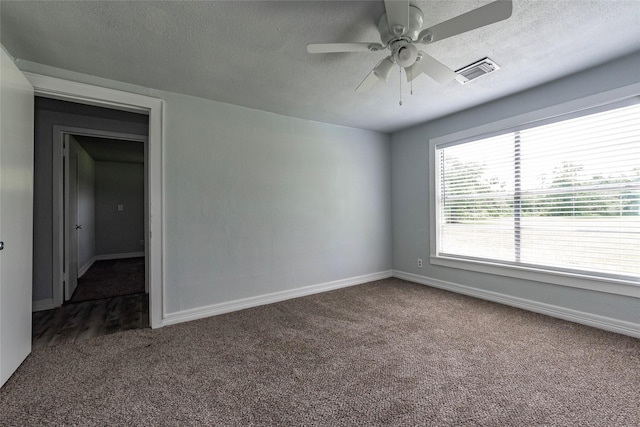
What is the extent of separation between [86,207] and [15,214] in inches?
171

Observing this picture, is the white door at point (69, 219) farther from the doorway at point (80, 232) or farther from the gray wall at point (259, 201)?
the gray wall at point (259, 201)

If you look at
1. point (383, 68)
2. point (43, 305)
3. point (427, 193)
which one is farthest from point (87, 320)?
point (427, 193)

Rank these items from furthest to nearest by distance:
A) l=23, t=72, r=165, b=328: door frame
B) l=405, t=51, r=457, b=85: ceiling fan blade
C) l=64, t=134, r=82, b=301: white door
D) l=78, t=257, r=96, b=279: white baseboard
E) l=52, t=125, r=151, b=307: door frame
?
1. l=78, t=257, r=96, b=279: white baseboard
2. l=64, t=134, r=82, b=301: white door
3. l=52, t=125, r=151, b=307: door frame
4. l=23, t=72, r=165, b=328: door frame
5. l=405, t=51, r=457, b=85: ceiling fan blade

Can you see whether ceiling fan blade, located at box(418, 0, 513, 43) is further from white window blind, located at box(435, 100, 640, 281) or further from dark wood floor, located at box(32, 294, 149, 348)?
dark wood floor, located at box(32, 294, 149, 348)

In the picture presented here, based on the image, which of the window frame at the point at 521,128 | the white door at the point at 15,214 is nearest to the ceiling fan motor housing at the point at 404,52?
the window frame at the point at 521,128

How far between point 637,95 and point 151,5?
375cm

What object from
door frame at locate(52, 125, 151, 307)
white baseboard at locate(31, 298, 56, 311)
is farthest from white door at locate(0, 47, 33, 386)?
white baseboard at locate(31, 298, 56, 311)

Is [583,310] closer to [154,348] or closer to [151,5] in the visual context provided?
[154,348]

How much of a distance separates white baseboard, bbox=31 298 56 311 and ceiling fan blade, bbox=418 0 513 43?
4593mm

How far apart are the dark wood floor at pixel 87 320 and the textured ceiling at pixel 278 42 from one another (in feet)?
7.75

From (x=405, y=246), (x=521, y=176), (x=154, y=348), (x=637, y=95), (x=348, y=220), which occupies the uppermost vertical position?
(x=637, y=95)

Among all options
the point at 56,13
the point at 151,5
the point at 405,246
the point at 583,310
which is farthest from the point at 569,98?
the point at 56,13

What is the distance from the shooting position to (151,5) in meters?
1.70

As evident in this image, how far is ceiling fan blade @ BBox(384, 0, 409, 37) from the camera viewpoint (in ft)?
4.81
